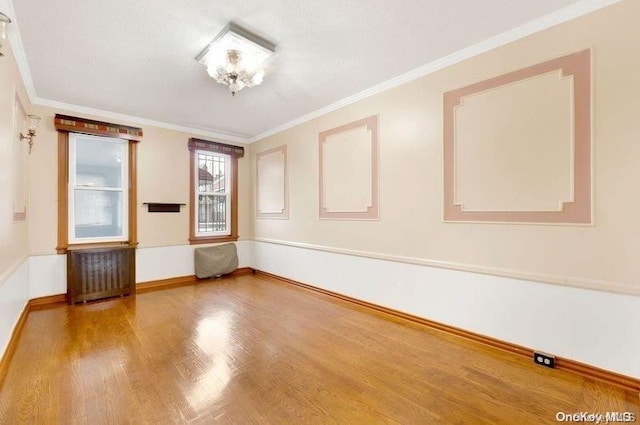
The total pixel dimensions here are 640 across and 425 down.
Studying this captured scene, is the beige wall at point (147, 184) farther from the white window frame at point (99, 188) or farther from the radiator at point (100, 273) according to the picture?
the radiator at point (100, 273)

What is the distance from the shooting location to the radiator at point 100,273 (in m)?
3.69

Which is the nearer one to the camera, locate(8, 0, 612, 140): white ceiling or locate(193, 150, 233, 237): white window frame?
locate(8, 0, 612, 140): white ceiling

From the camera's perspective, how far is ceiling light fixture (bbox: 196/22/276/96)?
2291 millimetres

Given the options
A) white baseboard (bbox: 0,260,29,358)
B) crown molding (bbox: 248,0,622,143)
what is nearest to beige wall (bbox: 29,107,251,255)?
white baseboard (bbox: 0,260,29,358)

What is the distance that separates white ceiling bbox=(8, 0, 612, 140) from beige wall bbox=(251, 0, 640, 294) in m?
0.23

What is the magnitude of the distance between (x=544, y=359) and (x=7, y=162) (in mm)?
4414

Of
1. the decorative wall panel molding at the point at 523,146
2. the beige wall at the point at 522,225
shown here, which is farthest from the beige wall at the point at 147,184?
the decorative wall panel molding at the point at 523,146

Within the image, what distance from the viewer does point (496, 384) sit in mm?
1929

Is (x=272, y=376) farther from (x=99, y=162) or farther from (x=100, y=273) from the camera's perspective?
(x=99, y=162)

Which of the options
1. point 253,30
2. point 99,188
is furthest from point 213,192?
point 253,30

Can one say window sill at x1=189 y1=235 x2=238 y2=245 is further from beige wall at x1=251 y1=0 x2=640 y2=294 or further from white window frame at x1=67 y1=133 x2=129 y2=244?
beige wall at x1=251 y1=0 x2=640 y2=294

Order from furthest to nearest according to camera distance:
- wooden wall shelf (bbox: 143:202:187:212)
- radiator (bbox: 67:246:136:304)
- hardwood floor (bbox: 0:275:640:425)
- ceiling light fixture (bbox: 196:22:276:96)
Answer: wooden wall shelf (bbox: 143:202:187:212) < radiator (bbox: 67:246:136:304) < ceiling light fixture (bbox: 196:22:276:96) < hardwood floor (bbox: 0:275:640:425)

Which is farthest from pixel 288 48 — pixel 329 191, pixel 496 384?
pixel 496 384

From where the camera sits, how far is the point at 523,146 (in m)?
2.26
